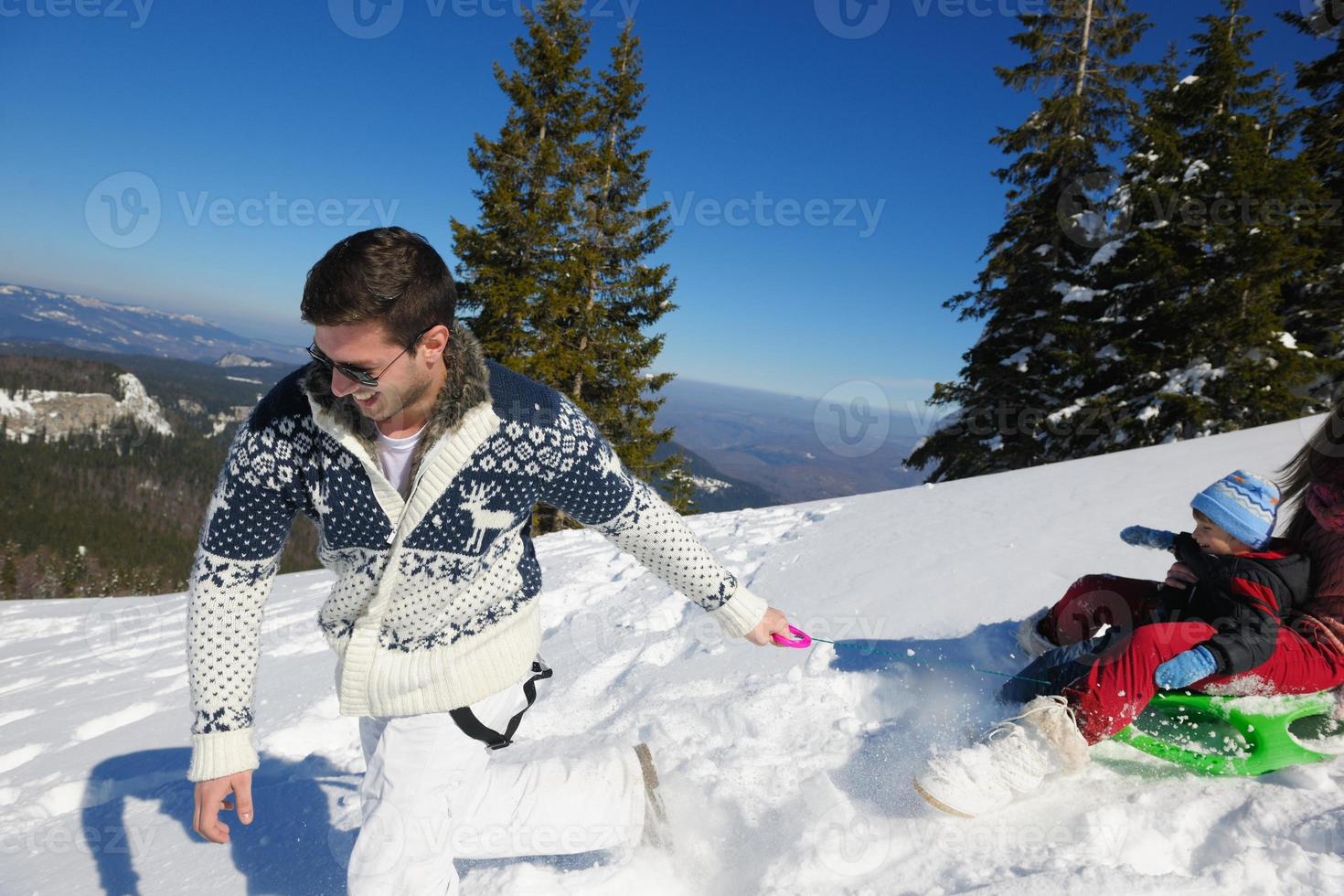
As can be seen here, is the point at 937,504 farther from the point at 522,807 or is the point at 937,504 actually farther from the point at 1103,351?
the point at 1103,351

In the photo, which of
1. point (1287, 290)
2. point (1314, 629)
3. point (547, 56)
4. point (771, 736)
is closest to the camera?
point (1314, 629)

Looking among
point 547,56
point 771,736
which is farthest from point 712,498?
point 771,736

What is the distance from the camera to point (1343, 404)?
2523 mm

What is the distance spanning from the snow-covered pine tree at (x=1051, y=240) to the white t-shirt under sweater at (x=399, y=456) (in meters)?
14.1

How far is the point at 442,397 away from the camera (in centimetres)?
171

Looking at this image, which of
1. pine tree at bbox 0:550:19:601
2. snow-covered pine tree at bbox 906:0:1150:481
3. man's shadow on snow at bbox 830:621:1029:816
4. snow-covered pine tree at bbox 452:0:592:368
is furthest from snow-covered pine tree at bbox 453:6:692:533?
pine tree at bbox 0:550:19:601

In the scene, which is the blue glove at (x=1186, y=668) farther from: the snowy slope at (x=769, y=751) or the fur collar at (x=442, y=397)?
the fur collar at (x=442, y=397)

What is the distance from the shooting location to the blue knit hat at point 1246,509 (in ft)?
8.04

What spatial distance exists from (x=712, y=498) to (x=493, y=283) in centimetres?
16061

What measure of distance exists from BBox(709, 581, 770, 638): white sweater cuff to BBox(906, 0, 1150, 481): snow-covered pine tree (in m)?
13.1

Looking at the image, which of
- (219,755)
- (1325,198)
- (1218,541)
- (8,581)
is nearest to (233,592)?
(219,755)

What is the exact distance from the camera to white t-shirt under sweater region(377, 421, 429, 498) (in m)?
1.72

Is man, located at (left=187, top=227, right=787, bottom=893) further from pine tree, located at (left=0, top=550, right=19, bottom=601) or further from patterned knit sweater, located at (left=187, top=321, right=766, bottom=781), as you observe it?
pine tree, located at (left=0, top=550, right=19, bottom=601)

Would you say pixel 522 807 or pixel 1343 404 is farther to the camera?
pixel 1343 404
